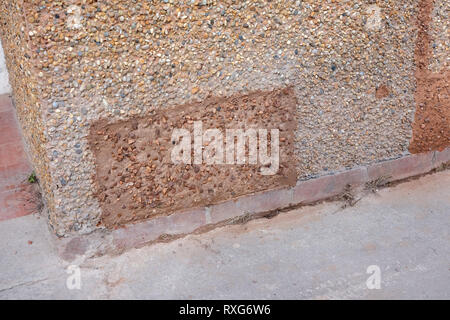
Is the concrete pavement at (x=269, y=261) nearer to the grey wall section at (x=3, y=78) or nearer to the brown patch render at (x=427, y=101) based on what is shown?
the brown patch render at (x=427, y=101)

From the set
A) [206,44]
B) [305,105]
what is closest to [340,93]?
[305,105]

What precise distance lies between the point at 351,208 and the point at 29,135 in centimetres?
301

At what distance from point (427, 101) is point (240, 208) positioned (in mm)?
2178

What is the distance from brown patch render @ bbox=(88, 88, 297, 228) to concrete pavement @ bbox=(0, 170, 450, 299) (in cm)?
35

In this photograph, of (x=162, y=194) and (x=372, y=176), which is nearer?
(x=162, y=194)

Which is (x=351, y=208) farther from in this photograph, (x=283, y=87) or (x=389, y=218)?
(x=283, y=87)

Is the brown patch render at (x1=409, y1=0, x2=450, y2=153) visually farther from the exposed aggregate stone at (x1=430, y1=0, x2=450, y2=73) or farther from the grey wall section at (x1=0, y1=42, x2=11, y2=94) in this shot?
the grey wall section at (x1=0, y1=42, x2=11, y2=94)

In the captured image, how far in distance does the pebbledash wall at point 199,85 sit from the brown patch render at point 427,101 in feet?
0.05

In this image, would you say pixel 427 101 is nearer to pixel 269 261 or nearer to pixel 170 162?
pixel 269 261

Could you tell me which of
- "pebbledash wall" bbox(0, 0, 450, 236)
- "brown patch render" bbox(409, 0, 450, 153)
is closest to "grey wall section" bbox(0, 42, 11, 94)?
"pebbledash wall" bbox(0, 0, 450, 236)

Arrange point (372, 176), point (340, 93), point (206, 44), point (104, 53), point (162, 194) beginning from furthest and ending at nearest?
1. point (372, 176)
2. point (340, 93)
3. point (162, 194)
4. point (206, 44)
5. point (104, 53)

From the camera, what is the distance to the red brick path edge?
4062mm

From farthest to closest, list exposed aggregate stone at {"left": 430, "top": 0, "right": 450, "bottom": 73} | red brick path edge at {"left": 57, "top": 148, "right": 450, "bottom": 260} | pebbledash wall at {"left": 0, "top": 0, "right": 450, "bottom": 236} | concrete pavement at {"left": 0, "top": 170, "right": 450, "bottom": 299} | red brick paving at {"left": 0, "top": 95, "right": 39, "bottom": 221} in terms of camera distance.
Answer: exposed aggregate stone at {"left": 430, "top": 0, "right": 450, "bottom": 73} → red brick paving at {"left": 0, "top": 95, "right": 39, "bottom": 221} → red brick path edge at {"left": 57, "top": 148, "right": 450, "bottom": 260} → concrete pavement at {"left": 0, "top": 170, "right": 450, "bottom": 299} → pebbledash wall at {"left": 0, "top": 0, "right": 450, "bottom": 236}
